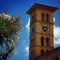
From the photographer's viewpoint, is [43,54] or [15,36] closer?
[15,36]

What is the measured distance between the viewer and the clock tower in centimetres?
6412

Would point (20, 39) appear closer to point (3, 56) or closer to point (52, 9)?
point (3, 56)

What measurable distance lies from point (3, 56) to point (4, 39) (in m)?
0.56

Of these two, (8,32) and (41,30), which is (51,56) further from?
(8,32)

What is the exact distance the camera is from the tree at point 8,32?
7844mm

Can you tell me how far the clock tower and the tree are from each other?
55233mm

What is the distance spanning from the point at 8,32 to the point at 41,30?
2284 inches

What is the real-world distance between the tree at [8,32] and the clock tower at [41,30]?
55.2 metres

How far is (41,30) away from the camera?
65812 millimetres

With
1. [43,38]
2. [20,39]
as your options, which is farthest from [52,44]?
[20,39]

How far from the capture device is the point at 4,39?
7.81 m

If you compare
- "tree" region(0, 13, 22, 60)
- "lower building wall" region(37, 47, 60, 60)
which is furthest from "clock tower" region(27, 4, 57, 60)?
"tree" region(0, 13, 22, 60)

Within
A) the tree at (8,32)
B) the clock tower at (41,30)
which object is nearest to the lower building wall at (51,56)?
the clock tower at (41,30)

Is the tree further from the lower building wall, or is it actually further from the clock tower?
the clock tower
